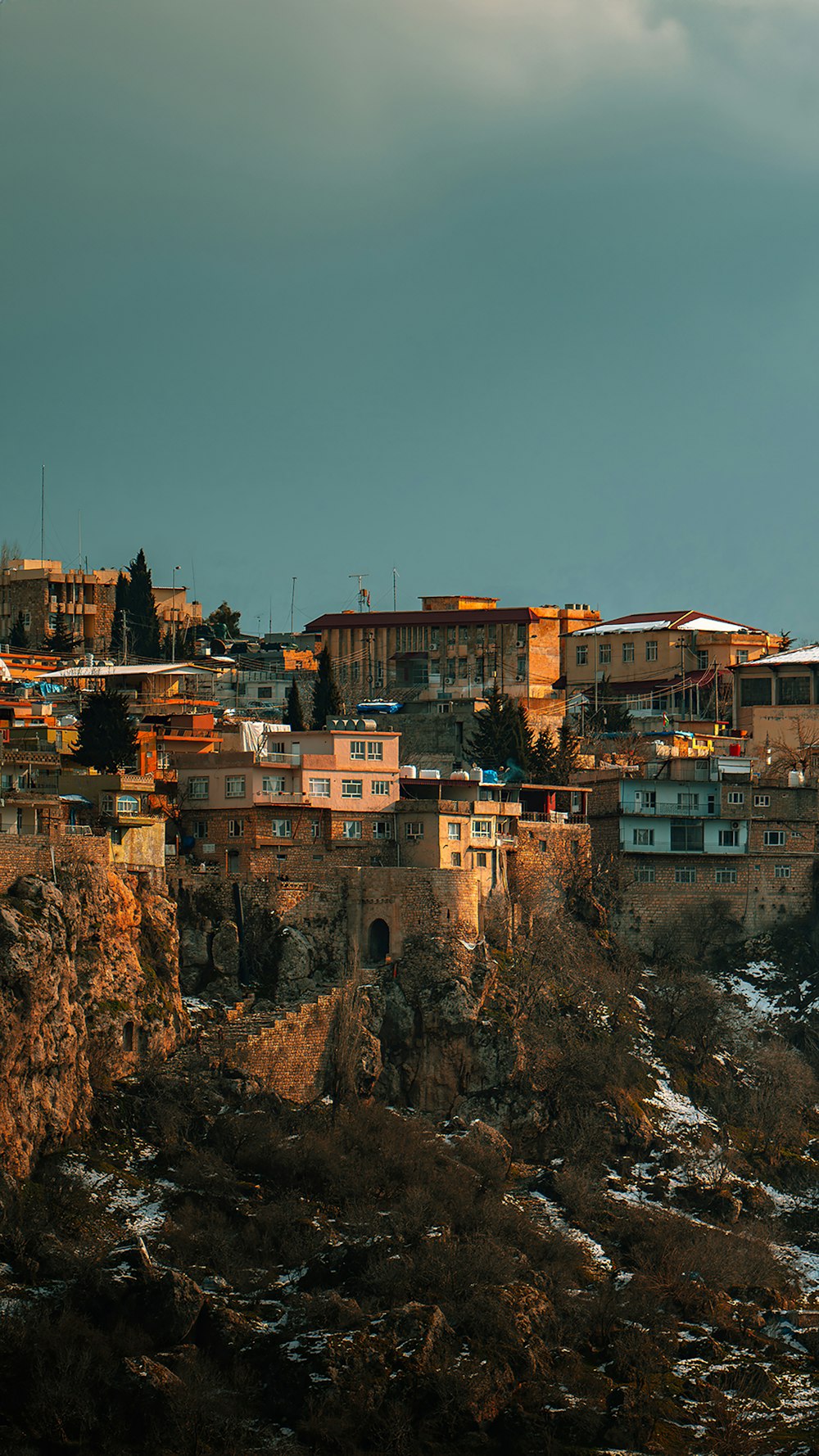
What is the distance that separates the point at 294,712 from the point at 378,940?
21972 millimetres

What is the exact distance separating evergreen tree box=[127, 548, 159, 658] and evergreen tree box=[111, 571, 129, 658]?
0.90 feet

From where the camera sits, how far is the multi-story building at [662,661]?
14025cm

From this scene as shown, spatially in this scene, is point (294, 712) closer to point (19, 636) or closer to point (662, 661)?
point (662, 661)

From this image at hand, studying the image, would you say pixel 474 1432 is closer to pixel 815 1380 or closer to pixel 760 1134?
pixel 815 1380

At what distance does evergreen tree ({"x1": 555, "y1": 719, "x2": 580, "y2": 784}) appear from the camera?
12488cm

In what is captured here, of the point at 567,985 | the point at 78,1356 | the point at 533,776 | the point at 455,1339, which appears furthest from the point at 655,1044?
the point at 78,1356

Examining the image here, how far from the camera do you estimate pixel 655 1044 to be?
112312mm

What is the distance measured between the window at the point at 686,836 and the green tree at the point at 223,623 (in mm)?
44796

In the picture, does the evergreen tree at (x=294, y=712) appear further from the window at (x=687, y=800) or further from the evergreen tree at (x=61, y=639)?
the evergreen tree at (x=61, y=639)

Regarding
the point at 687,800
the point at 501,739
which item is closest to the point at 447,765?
the point at 501,739

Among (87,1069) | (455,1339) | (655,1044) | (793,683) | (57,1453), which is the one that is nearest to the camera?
(57,1453)

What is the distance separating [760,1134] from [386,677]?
43.1 metres

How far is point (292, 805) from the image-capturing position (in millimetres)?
112562

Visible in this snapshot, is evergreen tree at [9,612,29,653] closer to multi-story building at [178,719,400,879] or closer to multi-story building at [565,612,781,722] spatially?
multi-story building at [565,612,781,722]
